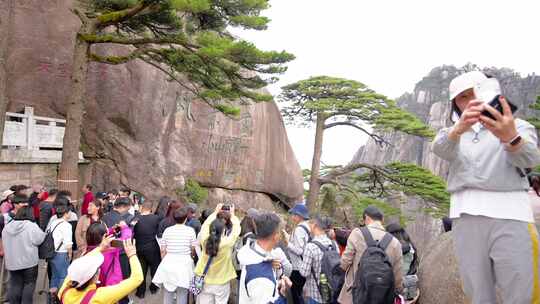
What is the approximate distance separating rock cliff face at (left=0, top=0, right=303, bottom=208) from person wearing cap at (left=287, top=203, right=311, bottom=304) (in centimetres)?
664

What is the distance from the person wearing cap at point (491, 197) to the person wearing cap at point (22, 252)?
4.08 meters

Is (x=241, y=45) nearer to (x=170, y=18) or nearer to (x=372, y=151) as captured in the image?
(x=170, y=18)

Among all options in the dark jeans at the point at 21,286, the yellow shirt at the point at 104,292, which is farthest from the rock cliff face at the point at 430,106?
the yellow shirt at the point at 104,292

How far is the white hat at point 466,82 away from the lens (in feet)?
5.11

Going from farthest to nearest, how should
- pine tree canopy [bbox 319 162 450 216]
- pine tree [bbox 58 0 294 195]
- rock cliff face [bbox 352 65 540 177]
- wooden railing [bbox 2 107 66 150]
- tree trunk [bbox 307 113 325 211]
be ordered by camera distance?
rock cliff face [bbox 352 65 540 177]
tree trunk [bbox 307 113 325 211]
pine tree canopy [bbox 319 162 450 216]
wooden railing [bbox 2 107 66 150]
pine tree [bbox 58 0 294 195]

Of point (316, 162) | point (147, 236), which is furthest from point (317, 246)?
point (316, 162)

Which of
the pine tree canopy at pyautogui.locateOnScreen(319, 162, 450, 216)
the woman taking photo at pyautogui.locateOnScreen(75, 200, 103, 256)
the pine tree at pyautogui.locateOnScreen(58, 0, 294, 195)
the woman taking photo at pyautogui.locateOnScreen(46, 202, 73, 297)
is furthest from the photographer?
the pine tree canopy at pyautogui.locateOnScreen(319, 162, 450, 216)

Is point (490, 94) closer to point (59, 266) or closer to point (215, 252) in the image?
point (215, 252)

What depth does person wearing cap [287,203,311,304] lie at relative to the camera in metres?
3.78

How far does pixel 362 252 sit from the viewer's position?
2.96 metres

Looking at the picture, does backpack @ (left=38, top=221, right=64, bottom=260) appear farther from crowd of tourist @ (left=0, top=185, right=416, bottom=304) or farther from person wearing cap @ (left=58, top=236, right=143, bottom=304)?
person wearing cap @ (left=58, top=236, right=143, bottom=304)

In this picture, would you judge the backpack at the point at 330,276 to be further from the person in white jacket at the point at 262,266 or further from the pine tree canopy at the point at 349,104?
the pine tree canopy at the point at 349,104

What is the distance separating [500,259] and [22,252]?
4.32 metres

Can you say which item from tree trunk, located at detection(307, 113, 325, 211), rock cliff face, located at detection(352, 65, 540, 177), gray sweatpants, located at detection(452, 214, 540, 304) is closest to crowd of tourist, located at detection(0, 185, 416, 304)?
gray sweatpants, located at detection(452, 214, 540, 304)
